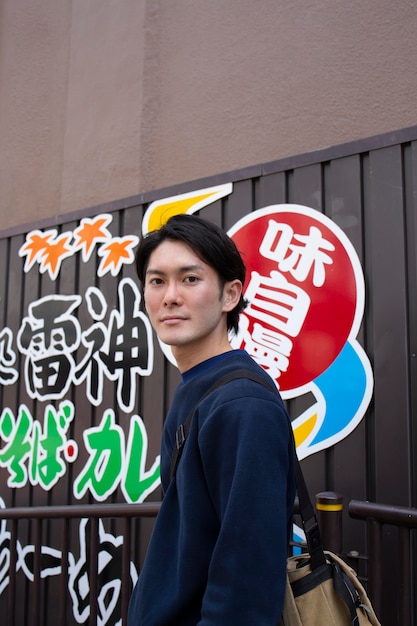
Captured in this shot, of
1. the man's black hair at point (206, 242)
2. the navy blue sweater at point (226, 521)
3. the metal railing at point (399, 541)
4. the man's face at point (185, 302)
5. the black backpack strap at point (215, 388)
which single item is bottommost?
the metal railing at point (399, 541)

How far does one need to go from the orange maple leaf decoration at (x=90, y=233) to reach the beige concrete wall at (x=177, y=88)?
1.70 ft

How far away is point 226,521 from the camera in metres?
1.07

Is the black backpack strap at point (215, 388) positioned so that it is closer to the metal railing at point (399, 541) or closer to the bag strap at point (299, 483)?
the bag strap at point (299, 483)

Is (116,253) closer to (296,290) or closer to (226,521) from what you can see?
(296,290)

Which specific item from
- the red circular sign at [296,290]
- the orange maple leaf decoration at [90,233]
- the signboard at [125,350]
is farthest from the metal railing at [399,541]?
the orange maple leaf decoration at [90,233]

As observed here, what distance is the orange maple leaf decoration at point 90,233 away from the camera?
4082mm

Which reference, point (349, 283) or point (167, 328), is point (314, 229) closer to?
point (349, 283)

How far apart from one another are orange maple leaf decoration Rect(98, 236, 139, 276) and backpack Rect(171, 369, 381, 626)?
2753 millimetres

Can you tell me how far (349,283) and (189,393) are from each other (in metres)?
1.85

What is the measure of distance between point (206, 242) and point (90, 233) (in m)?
2.88

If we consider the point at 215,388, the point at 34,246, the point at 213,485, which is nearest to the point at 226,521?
the point at 213,485

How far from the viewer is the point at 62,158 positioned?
510cm

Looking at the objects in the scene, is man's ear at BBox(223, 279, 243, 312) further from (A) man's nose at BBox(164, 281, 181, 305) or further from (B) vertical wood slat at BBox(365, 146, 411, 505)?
(B) vertical wood slat at BBox(365, 146, 411, 505)

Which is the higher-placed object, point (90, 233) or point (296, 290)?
point (90, 233)
